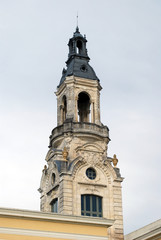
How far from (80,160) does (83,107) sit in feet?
26.7

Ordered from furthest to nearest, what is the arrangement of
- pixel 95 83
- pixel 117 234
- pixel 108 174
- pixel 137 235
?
1. pixel 95 83
2. pixel 108 174
3. pixel 117 234
4. pixel 137 235

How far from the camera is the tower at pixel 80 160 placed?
38250mm

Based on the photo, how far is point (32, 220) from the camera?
25.1m

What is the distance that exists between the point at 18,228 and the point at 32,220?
0.90 meters

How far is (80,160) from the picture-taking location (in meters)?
39.5

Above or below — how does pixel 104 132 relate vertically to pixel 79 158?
above

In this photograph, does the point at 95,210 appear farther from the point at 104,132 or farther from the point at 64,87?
the point at 64,87

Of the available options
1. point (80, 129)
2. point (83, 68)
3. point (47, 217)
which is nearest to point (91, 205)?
point (80, 129)

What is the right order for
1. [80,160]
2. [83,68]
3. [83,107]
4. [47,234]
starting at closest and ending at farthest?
[47,234]
[80,160]
[83,68]
[83,107]

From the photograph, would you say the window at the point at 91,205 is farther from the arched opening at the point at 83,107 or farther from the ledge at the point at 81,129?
the arched opening at the point at 83,107

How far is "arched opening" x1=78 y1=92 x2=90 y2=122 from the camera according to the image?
4553 centimetres

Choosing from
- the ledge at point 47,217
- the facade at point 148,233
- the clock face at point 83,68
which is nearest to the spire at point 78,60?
the clock face at point 83,68

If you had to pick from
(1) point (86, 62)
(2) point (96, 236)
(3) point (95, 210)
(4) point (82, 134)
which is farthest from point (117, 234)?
(1) point (86, 62)

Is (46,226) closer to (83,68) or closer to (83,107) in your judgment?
(83,107)
